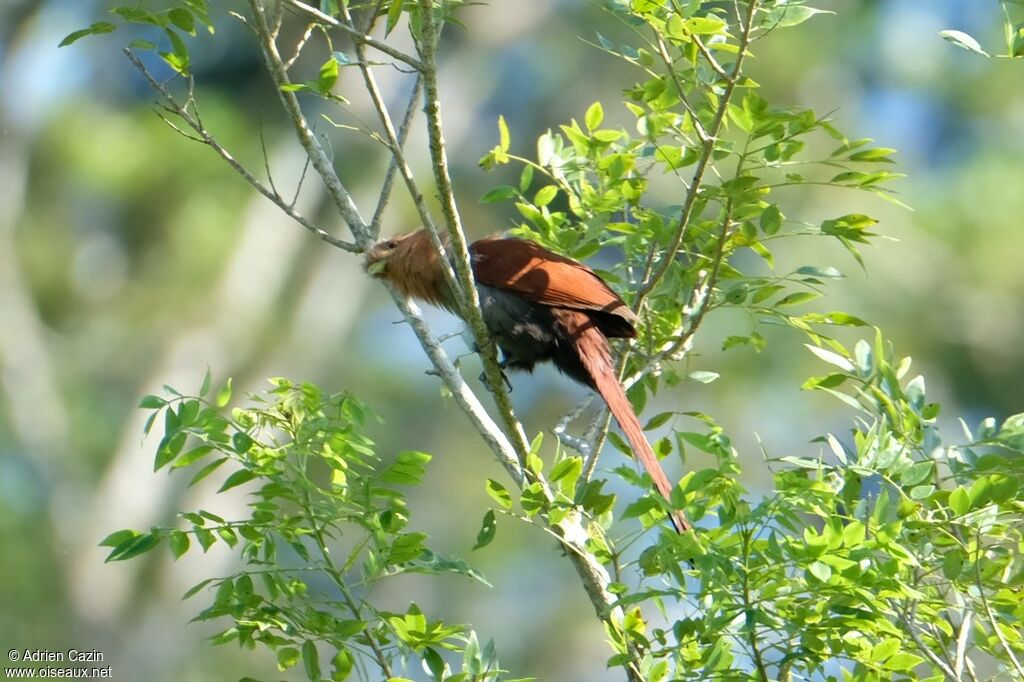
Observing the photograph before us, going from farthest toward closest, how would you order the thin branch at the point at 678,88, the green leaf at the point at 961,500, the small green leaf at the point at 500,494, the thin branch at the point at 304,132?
the thin branch at the point at 304,132 < the thin branch at the point at 678,88 < the small green leaf at the point at 500,494 < the green leaf at the point at 961,500

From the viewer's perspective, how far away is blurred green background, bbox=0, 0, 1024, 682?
11.8 metres

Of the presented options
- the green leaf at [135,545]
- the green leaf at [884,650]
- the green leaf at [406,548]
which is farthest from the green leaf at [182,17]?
the green leaf at [884,650]

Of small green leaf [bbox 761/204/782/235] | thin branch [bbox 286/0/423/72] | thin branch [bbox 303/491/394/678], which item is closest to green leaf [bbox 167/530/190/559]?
thin branch [bbox 303/491/394/678]

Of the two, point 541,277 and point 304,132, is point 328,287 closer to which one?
point 541,277

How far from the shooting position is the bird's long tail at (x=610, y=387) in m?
2.95

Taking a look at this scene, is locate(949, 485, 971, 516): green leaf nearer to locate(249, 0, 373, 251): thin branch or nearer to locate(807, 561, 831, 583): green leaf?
locate(807, 561, 831, 583): green leaf

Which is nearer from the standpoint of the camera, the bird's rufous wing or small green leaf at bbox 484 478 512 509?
small green leaf at bbox 484 478 512 509

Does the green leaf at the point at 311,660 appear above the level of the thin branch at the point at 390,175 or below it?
below

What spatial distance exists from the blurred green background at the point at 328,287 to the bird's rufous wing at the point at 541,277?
23.4 feet

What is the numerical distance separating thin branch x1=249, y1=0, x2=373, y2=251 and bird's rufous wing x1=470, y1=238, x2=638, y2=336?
2.41 ft

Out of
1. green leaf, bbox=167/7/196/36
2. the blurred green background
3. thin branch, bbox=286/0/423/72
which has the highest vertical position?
green leaf, bbox=167/7/196/36

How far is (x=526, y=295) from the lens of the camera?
12.9 ft

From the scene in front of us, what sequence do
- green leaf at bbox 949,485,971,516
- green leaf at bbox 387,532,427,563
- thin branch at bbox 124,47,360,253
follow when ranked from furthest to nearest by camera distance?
thin branch at bbox 124,47,360,253 < green leaf at bbox 387,532,427,563 < green leaf at bbox 949,485,971,516

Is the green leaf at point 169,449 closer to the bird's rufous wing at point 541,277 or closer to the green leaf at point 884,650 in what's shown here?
the green leaf at point 884,650
